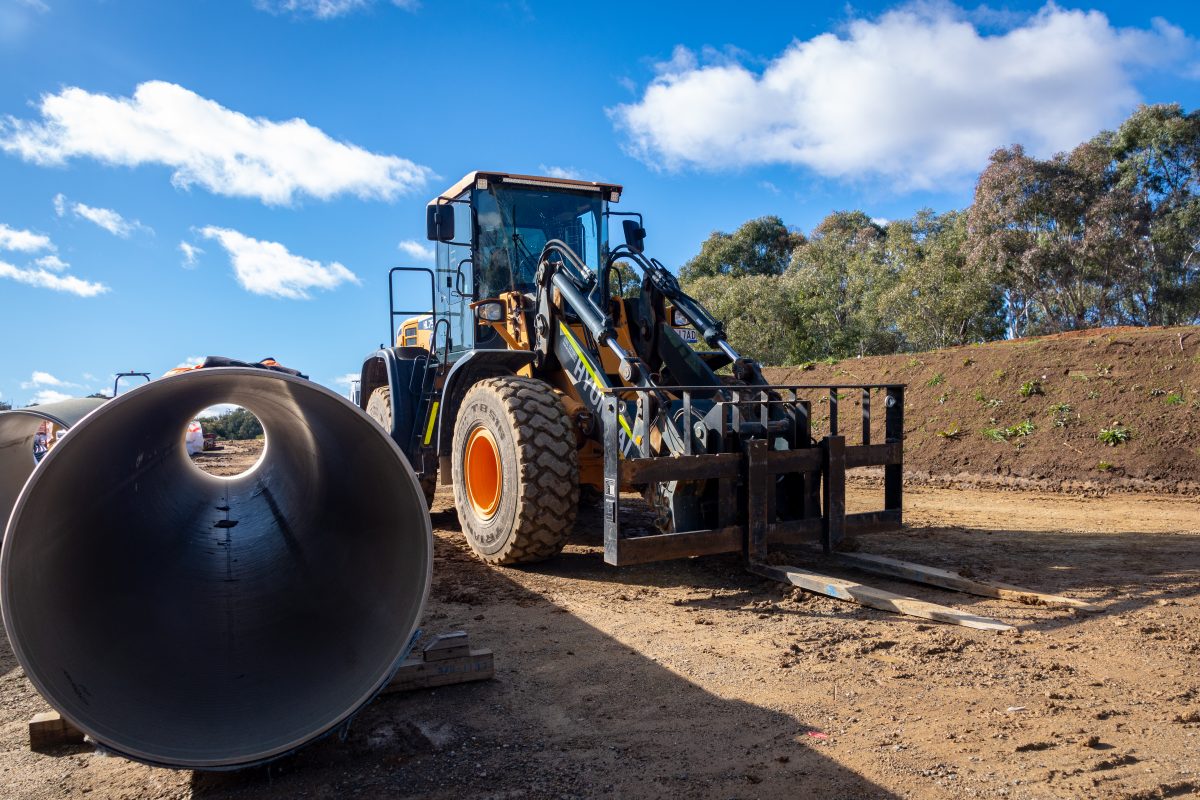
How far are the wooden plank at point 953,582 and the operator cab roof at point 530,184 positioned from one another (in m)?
4.13

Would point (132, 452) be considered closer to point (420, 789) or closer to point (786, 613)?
point (420, 789)

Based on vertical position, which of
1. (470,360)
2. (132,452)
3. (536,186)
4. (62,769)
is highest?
(536,186)

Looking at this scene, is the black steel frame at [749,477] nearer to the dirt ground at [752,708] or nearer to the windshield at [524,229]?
the dirt ground at [752,708]

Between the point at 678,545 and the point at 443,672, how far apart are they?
2011 millimetres

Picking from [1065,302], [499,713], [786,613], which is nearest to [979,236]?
[1065,302]

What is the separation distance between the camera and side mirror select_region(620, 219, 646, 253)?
26.3 ft

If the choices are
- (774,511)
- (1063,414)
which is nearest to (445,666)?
(774,511)

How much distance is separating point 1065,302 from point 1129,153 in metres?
4.69

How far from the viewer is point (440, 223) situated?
7.37 meters

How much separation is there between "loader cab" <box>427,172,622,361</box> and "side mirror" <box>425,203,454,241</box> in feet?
0.29

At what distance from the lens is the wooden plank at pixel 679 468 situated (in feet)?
17.6

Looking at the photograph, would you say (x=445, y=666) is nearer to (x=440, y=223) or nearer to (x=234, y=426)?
(x=440, y=223)

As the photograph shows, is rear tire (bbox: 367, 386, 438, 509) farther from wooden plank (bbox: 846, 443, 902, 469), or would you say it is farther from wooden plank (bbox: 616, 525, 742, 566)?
wooden plank (bbox: 846, 443, 902, 469)

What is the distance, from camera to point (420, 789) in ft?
9.91
